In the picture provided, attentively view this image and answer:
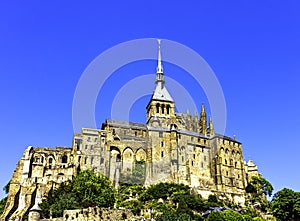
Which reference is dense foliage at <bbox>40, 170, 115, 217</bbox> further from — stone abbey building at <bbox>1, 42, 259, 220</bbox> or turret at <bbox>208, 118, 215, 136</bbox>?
turret at <bbox>208, 118, 215, 136</bbox>

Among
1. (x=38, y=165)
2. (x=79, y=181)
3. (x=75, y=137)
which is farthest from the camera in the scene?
(x=75, y=137)

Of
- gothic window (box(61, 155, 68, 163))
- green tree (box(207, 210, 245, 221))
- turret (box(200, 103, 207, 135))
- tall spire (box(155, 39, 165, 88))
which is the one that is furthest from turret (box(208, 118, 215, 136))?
green tree (box(207, 210, 245, 221))

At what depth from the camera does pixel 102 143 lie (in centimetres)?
8094

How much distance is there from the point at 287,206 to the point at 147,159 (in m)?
30.4

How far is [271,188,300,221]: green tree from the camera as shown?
217 feet

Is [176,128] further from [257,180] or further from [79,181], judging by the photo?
[79,181]

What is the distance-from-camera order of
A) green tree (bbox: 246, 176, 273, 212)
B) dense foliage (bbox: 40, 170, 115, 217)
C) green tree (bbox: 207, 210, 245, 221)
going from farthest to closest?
1. green tree (bbox: 246, 176, 273, 212)
2. dense foliage (bbox: 40, 170, 115, 217)
3. green tree (bbox: 207, 210, 245, 221)

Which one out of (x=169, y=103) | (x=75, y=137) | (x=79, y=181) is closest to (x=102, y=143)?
(x=75, y=137)

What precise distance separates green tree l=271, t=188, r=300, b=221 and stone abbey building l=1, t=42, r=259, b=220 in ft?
47.0

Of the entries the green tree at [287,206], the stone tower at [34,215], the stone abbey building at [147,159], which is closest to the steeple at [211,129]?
the stone abbey building at [147,159]

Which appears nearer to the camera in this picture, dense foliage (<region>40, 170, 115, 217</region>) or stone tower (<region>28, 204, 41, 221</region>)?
stone tower (<region>28, 204, 41, 221</region>)

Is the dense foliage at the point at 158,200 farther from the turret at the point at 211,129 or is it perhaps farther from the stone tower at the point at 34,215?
the turret at the point at 211,129

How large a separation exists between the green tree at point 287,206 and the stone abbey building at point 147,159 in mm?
14339

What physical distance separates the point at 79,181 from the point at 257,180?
4735cm
